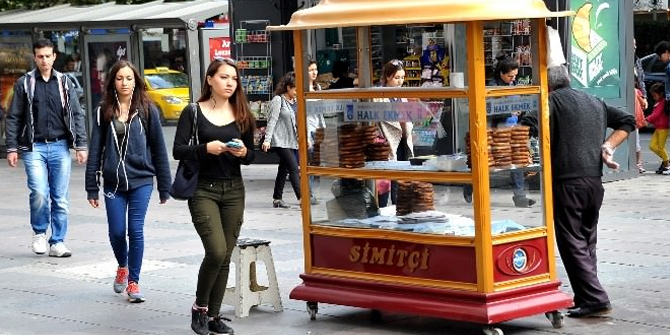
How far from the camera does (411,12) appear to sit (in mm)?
7582

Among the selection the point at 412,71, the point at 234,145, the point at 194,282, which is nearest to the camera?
the point at 234,145

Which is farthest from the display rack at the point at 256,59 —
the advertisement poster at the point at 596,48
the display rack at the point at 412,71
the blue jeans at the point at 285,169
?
the display rack at the point at 412,71

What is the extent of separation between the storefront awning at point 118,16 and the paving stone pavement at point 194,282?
5.70 meters

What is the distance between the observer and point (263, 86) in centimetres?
1791

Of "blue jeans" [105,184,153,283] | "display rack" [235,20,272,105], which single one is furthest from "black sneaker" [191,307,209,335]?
"display rack" [235,20,272,105]

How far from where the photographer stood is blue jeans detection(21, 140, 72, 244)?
11.5 metres

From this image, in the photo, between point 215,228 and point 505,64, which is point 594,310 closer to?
point 505,64

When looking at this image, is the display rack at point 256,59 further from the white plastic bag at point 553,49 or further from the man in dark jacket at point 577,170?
the white plastic bag at point 553,49

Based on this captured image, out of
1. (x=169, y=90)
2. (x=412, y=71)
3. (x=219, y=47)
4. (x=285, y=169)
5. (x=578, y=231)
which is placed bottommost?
(x=285, y=169)

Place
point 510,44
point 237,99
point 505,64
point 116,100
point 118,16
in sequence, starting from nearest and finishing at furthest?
point 237,99
point 505,64
point 510,44
point 116,100
point 118,16

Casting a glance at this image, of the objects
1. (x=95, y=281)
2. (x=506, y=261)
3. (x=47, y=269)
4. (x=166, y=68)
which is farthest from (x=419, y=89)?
(x=166, y=68)

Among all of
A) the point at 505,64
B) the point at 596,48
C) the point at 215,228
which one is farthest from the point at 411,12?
the point at 596,48

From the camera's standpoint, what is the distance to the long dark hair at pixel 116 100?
9.27 meters

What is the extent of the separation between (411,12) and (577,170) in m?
1.42
